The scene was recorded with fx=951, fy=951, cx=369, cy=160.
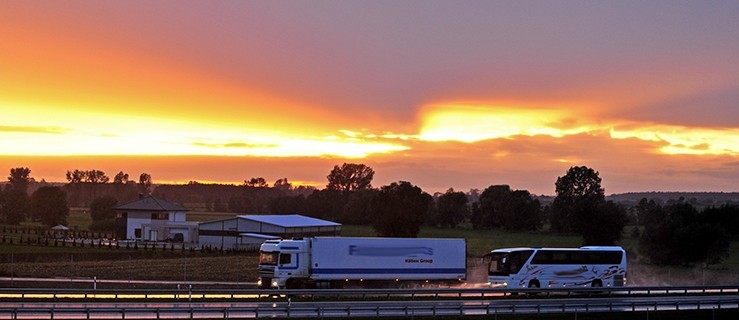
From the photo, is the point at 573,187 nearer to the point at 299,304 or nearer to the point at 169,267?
the point at 169,267

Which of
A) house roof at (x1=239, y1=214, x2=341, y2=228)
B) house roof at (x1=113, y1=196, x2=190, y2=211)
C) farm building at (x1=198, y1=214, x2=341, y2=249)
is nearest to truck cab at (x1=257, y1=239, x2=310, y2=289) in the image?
farm building at (x1=198, y1=214, x2=341, y2=249)

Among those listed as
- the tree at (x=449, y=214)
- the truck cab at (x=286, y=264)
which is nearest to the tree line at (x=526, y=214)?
the tree at (x=449, y=214)

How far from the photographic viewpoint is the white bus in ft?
204

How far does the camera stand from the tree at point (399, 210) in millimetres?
119250

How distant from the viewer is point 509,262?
6272 cm

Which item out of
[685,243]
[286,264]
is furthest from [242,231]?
[286,264]

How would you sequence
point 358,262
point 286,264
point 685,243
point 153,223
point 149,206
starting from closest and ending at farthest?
point 286,264
point 358,262
point 685,243
point 153,223
point 149,206

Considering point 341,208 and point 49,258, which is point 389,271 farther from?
point 341,208

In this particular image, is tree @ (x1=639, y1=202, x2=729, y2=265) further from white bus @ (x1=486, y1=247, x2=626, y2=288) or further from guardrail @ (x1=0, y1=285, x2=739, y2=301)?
guardrail @ (x1=0, y1=285, x2=739, y2=301)

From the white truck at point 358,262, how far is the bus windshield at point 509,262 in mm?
2539

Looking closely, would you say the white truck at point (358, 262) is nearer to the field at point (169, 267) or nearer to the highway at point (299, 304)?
the highway at point (299, 304)

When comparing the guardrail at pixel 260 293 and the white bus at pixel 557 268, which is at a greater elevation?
the white bus at pixel 557 268

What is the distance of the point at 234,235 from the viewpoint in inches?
4491

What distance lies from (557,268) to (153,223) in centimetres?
7628
